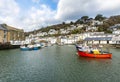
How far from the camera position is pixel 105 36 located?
11712 centimetres

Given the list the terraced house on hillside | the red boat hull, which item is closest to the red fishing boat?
the red boat hull

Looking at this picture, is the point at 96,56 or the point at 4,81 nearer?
the point at 4,81

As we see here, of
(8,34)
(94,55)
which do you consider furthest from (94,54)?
(8,34)

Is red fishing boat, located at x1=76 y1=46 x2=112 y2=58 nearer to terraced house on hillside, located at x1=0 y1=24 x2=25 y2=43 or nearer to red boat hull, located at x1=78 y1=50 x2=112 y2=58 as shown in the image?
red boat hull, located at x1=78 y1=50 x2=112 y2=58

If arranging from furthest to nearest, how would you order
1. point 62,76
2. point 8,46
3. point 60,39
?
point 60,39
point 8,46
point 62,76

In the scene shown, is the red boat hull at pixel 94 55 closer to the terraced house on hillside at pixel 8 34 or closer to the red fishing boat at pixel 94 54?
the red fishing boat at pixel 94 54

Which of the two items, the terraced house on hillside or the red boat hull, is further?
the terraced house on hillside

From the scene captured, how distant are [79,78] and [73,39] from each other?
128804 mm

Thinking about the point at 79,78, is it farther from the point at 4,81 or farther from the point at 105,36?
the point at 105,36

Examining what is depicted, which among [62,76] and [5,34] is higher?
[5,34]

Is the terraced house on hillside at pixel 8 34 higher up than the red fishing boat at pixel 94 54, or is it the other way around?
the terraced house on hillside at pixel 8 34

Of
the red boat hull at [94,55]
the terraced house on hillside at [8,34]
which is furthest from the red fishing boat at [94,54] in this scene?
the terraced house on hillside at [8,34]

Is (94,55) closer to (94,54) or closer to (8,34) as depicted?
(94,54)

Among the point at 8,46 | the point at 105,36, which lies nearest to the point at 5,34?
the point at 8,46
